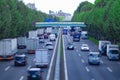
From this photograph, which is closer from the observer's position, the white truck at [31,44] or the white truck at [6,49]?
the white truck at [6,49]

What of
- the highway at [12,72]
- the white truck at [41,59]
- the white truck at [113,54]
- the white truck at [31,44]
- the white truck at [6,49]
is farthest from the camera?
the white truck at [31,44]

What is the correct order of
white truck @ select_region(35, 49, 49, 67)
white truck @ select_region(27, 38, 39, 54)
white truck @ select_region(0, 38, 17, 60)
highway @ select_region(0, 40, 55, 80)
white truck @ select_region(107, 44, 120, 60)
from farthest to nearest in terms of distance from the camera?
white truck @ select_region(27, 38, 39, 54) → white truck @ select_region(107, 44, 120, 60) → white truck @ select_region(0, 38, 17, 60) → white truck @ select_region(35, 49, 49, 67) → highway @ select_region(0, 40, 55, 80)

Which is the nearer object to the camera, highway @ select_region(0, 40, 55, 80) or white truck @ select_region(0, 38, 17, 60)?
highway @ select_region(0, 40, 55, 80)

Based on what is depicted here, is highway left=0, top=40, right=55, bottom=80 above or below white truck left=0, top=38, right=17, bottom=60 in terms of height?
below

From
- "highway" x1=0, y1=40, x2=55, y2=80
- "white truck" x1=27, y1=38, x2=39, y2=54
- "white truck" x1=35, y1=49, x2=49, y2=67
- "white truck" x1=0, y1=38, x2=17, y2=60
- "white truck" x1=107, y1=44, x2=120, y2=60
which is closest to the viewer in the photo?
"highway" x1=0, y1=40, x2=55, y2=80

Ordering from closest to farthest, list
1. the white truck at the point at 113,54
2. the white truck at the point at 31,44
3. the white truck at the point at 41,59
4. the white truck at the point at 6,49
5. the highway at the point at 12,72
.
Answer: the highway at the point at 12,72 < the white truck at the point at 41,59 < the white truck at the point at 6,49 < the white truck at the point at 113,54 < the white truck at the point at 31,44

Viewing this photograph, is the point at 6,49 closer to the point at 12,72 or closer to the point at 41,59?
the point at 41,59

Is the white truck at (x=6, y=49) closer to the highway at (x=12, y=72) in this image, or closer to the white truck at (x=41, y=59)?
the highway at (x=12, y=72)

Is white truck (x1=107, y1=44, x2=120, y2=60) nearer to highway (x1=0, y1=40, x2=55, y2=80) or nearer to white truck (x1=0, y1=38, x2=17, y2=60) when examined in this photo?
highway (x1=0, y1=40, x2=55, y2=80)

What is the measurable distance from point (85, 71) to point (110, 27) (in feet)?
92.8

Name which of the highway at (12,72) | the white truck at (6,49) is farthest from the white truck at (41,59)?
the white truck at (6,49)

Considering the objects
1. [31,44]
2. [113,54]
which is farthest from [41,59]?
[31,44]

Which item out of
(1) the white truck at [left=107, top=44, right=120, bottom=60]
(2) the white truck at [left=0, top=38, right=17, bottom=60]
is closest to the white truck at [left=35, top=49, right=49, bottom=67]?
(2) the white truck at [left=0, top=38, right=17, bottom=60]

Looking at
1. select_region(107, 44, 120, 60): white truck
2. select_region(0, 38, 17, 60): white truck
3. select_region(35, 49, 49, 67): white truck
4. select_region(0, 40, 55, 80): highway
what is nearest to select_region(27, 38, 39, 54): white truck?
select_region(0, 38, 17, 60): white truck
